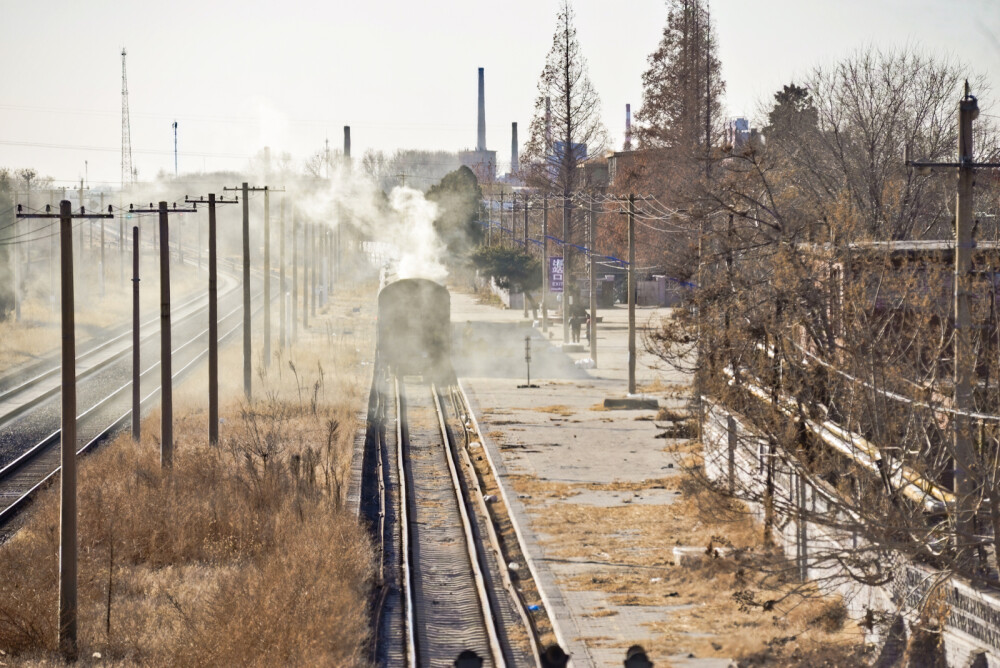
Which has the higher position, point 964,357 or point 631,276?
point 631,276

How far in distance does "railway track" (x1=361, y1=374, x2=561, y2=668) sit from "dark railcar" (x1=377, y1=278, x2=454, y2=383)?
7.42m

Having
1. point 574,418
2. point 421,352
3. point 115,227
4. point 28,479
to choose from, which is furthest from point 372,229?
point 28,479

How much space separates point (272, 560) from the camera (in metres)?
14.4

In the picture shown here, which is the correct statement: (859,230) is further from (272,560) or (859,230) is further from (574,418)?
(272,560)

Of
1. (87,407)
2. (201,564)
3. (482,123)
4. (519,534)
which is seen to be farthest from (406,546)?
(482,123)

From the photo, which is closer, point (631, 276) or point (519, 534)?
point (519, 534)

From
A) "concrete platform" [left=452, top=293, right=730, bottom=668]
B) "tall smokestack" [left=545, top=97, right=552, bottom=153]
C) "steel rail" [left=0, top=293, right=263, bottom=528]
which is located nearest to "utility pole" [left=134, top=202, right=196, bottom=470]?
"steel rail" [left=0, top=293, right=263, bottom=528]

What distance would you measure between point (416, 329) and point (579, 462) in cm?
1290

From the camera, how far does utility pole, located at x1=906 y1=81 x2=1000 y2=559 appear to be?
9.49 meters

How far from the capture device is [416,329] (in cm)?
3503

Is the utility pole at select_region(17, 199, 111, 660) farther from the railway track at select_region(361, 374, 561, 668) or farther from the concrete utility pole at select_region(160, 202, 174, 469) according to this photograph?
the concrete utility pole at select_region(160, 202, 174, 469)

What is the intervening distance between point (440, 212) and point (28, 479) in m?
53.6

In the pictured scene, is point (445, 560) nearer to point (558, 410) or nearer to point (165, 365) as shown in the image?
point (165, 365)

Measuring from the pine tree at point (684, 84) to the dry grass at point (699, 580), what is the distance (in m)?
42.1
